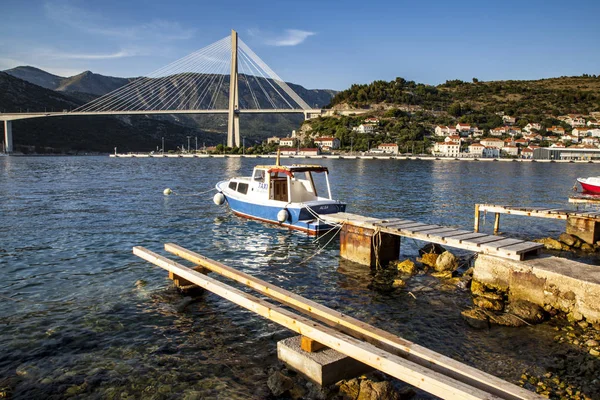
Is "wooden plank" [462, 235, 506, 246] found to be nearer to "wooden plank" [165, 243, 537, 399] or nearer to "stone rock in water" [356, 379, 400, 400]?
"wooden plank" [165, 243, 537, 399]

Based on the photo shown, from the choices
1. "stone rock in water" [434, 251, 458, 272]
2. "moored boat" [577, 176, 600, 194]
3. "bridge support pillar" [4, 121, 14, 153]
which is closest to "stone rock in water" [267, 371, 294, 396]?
"stone rock in water" [434, 251, 458, 272]

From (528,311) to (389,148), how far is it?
127 m

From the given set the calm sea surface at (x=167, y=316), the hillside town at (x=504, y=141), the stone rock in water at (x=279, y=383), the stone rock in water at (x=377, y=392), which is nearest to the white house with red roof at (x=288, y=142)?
the hillside town at (x=504, y=141)

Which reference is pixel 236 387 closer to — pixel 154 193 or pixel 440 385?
pixel 440 385

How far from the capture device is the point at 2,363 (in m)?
6.67

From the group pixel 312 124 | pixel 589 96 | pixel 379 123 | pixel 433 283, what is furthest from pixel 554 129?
pixel 433 283

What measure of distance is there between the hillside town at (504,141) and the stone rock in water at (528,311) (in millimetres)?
120682

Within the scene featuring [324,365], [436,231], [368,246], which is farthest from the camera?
[368,246]

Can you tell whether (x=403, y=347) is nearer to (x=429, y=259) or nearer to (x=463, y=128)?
(x=429, y=259)

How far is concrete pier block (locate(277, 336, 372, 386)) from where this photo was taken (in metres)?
5.34

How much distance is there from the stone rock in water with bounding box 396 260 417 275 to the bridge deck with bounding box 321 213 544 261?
78 centimetres

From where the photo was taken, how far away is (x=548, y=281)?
336 inches

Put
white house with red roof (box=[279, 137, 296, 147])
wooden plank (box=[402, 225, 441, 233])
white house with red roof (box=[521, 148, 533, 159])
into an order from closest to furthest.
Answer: wooden plank (box=[402, 225, 441, 233]) → white house with red roof (box=[521, 148, 533, 159]) → white house with red roof (box=[279, 137, 296, 147])

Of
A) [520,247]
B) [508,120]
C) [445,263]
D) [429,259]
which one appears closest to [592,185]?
[429,259]
